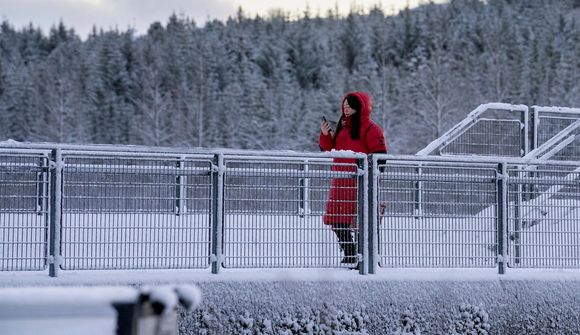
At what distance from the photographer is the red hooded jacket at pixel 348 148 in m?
8.70

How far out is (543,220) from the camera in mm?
9711

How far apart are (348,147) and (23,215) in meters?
3.24

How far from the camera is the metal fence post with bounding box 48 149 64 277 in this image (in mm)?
7605

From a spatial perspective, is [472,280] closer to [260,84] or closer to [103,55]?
[260,84]

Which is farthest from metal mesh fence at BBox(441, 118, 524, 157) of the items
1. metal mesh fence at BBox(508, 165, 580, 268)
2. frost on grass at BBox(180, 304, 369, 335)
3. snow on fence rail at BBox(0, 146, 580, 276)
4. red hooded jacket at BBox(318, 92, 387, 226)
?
frost on grass at BBox(180, 304, 369, 335)

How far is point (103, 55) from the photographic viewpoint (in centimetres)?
10388

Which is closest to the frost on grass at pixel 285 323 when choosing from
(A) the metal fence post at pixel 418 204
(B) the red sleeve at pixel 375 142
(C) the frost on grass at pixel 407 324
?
(C) the frost on grass at pixel 407 324

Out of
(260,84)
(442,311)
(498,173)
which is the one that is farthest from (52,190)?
(260,84)

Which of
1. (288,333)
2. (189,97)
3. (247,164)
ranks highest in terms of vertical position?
(189,97)

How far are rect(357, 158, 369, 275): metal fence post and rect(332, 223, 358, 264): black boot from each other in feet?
0.28

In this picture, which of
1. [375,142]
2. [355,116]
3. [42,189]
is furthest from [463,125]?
[42,189]

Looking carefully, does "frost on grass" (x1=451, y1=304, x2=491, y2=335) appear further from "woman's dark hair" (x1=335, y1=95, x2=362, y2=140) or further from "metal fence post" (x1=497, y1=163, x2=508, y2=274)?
"woman's dark hair" (x1=335, y1=95, x2=362, y2=140)

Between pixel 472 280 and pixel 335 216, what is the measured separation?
1.42 meters

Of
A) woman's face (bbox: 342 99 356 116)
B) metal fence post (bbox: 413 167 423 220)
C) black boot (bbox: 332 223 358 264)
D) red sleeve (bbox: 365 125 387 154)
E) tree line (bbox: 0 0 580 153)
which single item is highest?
tree line (bbox: 0 0 580 153)
